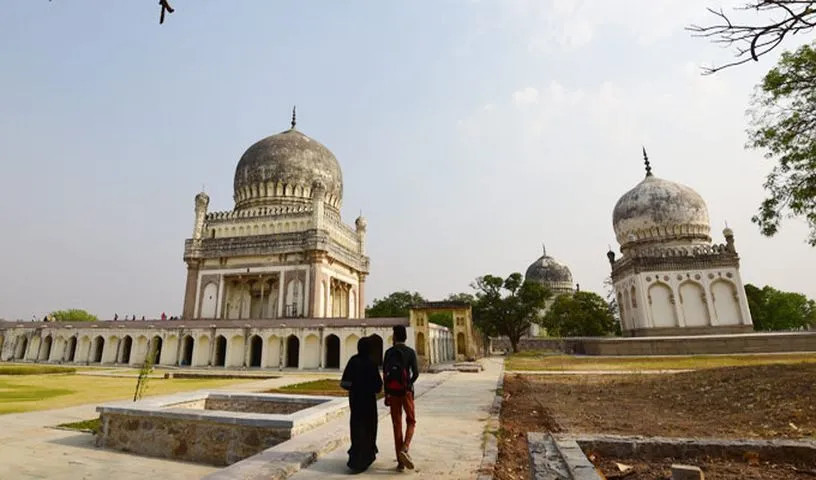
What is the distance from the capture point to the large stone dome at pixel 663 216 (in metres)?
35.6

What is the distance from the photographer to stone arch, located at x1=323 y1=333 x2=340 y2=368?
1064 inches

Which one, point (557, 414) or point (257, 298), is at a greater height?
point (257, 298)

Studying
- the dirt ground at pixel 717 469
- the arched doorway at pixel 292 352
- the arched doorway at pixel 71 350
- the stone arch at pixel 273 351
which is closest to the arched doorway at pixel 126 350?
the arched doorway at pixel 71 350

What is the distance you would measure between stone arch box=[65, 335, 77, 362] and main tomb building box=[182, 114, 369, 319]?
7.84m

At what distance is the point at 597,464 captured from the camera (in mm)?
4113

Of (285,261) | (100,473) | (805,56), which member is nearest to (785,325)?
(805,56)

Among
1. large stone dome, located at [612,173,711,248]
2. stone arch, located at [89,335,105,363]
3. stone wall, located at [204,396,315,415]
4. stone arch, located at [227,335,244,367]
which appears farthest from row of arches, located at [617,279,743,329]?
stone arch, located at [89,335,105,363]

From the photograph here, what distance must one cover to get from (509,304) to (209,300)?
79.6 ft

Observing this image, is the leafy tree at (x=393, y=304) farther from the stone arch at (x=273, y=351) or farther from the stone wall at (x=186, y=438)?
the stone wall at (x=186, y=438)

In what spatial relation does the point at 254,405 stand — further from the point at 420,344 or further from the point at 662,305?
the point at 662,305

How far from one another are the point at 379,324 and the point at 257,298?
47.4 ft

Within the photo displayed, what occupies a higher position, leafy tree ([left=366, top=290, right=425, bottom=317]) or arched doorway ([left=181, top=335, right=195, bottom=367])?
leafy tree ([left=366, top=290, right=425, bottom=317])

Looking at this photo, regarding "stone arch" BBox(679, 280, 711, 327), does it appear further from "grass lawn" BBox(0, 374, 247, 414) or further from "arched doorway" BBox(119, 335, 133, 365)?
"arched doorway" BBox(119, 335, 133, 365)

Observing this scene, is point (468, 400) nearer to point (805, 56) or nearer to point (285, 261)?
point (805, 56)
